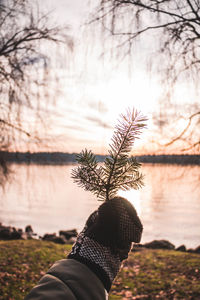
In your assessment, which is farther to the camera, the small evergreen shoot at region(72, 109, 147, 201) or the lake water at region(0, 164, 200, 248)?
the lake water at region(0, 164, 200, 248)

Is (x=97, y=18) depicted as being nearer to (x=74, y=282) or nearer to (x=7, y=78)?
(x=7, y=78)

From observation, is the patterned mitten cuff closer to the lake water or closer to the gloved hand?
the gloved hand

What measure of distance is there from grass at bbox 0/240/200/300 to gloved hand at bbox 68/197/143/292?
5.41 meters

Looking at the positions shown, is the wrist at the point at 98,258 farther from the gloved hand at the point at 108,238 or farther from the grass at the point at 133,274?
the grass at the point at 133,274

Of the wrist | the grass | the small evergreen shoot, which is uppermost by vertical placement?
the small evergreen shoot

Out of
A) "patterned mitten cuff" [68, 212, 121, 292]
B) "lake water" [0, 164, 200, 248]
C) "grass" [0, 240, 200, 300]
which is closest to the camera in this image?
"patterned mitten cuff" [68, 212, 121, 292]

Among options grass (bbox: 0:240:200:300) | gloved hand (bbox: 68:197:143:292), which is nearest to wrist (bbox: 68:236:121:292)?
gloved hand (bbox: 68:197:143:292)

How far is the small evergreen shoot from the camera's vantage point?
969mm

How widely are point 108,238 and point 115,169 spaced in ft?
0.81

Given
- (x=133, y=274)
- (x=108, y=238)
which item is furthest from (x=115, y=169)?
(x=133, y=274)

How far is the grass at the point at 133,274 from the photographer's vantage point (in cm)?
617

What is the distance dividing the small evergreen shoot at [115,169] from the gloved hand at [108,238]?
72mm

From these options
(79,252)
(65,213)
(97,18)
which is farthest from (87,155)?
(65,213)

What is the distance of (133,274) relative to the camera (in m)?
8.09
